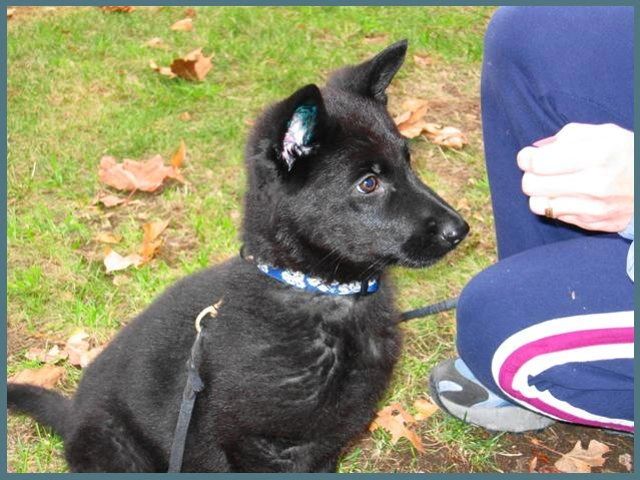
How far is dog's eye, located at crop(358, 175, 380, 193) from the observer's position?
2.38 m

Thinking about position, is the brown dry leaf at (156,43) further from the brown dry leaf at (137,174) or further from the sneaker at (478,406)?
the sneaker at (478,406)

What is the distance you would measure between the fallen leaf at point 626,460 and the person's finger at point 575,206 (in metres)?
1.11

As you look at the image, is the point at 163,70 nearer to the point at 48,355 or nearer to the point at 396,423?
the point at 48,355

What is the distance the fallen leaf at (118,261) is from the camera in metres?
3.68

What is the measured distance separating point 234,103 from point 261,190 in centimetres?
267

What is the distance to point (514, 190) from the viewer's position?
2967 millimetres

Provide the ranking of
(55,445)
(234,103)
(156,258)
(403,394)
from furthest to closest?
(234,103), (156,258), (403,394), (55,445)

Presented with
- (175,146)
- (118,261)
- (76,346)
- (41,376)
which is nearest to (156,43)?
(175,146)

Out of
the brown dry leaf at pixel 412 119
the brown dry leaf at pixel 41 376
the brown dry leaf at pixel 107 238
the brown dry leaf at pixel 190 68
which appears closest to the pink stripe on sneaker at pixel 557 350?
the brown dry leaf at pixel 41 376

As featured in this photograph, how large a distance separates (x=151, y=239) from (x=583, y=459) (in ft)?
6.89

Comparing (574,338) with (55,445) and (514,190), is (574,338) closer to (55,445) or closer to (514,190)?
(514,190)

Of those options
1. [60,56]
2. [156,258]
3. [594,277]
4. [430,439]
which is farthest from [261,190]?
[60,56]

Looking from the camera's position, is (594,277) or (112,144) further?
(112,144)

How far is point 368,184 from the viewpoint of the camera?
2.40 meters
